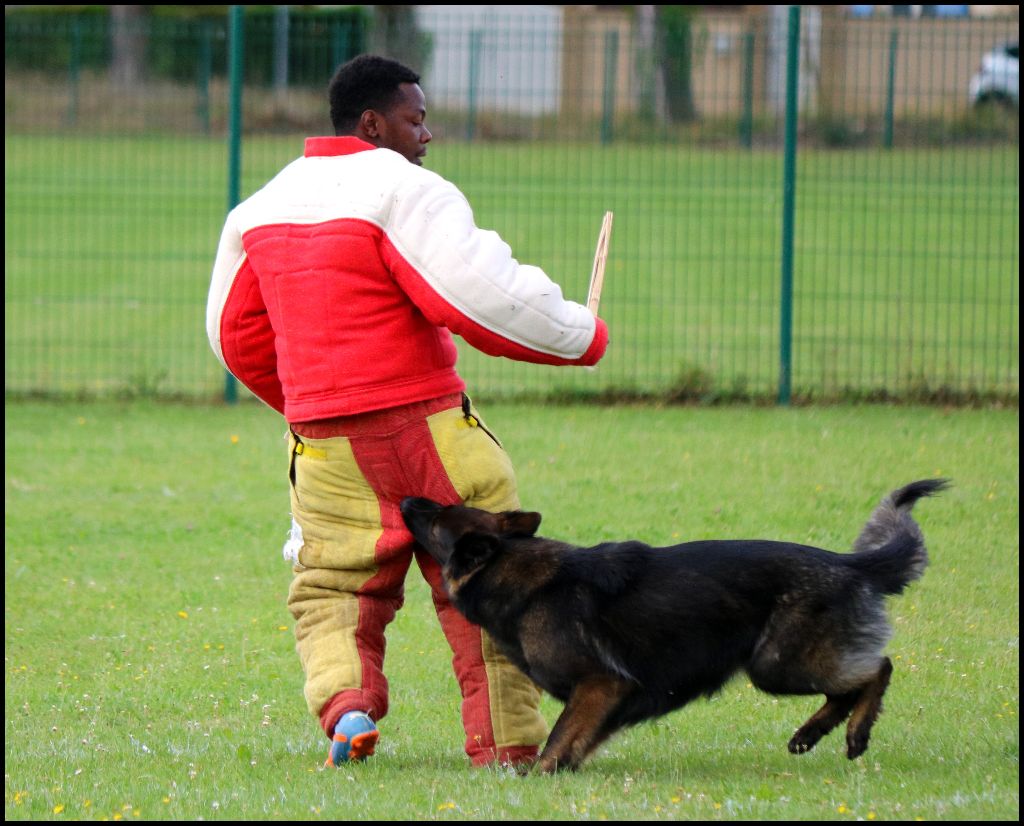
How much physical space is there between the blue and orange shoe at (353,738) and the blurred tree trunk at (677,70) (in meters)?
8.18

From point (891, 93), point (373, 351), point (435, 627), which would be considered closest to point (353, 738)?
point (373, 351)

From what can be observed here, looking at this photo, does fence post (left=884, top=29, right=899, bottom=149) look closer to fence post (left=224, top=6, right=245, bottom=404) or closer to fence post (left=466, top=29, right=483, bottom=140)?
fence post (left=466, top=29, right=483, bottom=140)

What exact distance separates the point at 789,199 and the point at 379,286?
7.62 metres

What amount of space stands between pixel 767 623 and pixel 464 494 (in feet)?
3.42

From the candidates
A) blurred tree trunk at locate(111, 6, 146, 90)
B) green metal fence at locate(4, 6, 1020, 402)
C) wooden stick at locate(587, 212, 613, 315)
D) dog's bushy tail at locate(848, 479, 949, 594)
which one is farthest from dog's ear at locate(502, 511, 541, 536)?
blurred tree trunk at locate(111, 6, 146, 90)

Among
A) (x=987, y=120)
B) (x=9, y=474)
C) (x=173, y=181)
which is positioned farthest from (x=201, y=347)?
(x=987, y=120)

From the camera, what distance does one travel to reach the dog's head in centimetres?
464

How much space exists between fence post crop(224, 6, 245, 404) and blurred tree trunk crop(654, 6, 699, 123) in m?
3.34

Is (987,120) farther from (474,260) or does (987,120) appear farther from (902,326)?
(474,260)

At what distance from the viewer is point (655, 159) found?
12.4 metres

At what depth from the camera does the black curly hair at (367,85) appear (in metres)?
4.84

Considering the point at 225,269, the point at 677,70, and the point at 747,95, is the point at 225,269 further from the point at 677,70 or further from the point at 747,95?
the point at 677,70

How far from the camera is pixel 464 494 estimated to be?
4812 mm

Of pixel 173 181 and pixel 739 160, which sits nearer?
pixel 739 160
